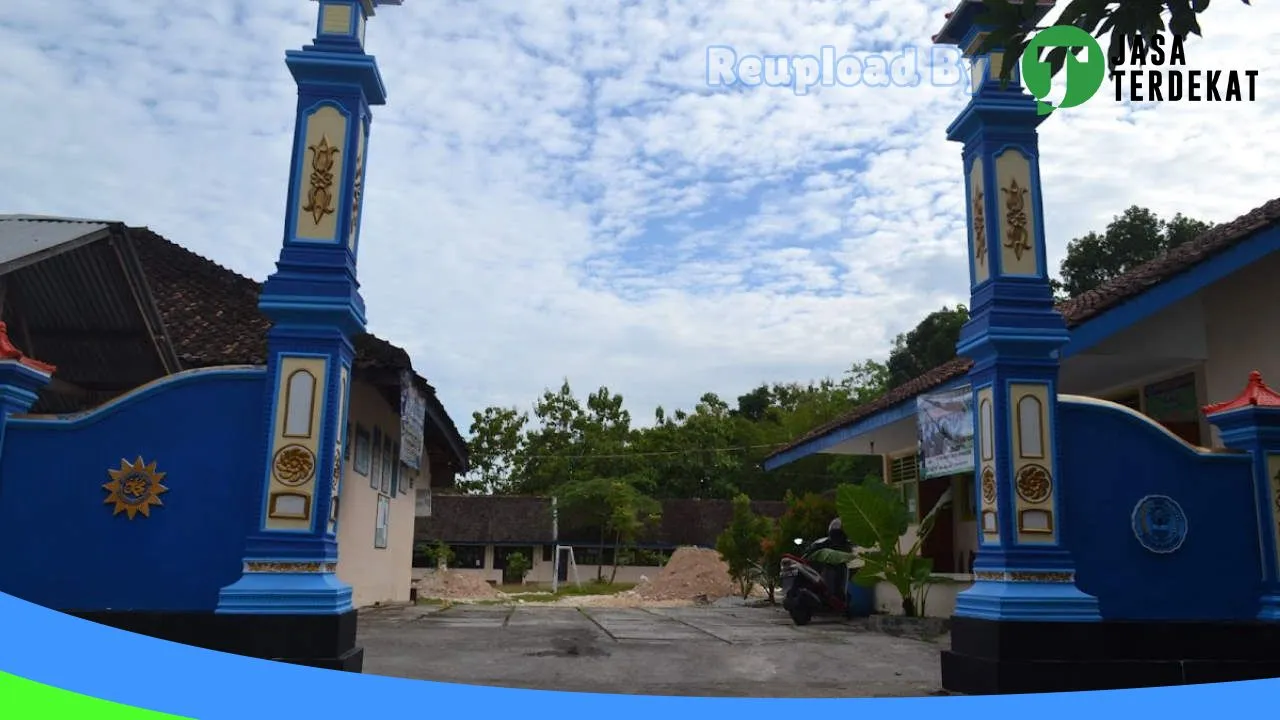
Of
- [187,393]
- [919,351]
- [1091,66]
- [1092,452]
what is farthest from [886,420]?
[919,351]

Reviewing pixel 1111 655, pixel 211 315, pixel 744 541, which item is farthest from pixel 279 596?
pixel 744 541

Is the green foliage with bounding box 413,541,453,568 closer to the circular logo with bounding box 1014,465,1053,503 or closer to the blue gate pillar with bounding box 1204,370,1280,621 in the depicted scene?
the circular logo with bounding box 1014,465,1053,503

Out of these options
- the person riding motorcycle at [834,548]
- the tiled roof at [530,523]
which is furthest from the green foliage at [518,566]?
the person riding motorcycle at [834,548]

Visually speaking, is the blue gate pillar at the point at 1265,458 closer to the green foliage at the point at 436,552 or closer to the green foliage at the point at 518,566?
the green foliage at the point at 436,552

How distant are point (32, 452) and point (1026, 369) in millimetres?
5364

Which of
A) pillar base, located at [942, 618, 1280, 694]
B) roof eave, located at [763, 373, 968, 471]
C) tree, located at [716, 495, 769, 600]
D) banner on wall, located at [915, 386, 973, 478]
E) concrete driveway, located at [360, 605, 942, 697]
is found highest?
roof eave, located at [763, 373, 968, 471]

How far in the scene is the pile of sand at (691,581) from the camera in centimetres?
2114

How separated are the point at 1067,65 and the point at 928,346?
1064 inches

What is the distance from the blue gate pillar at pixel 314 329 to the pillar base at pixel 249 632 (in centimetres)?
6

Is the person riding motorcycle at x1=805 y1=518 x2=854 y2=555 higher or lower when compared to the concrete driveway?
higher

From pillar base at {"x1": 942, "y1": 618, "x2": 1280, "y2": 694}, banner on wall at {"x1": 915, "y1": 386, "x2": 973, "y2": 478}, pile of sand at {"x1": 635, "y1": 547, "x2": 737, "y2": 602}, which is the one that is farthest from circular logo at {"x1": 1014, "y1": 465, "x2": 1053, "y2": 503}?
pile of sand at {"x1": 635, "y1": 547, "x2": 737, "y2": 602}

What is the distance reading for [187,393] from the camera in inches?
205

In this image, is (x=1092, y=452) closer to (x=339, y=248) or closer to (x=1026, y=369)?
(x=1026, y=369)

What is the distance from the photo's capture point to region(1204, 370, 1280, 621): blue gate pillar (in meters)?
5.57
